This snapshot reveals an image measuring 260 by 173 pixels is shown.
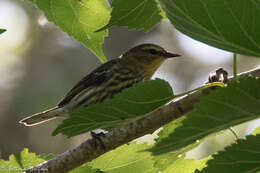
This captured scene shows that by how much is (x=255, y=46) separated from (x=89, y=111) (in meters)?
0.69

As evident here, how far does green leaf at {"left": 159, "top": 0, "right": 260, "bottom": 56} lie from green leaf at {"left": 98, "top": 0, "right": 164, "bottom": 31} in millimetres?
694

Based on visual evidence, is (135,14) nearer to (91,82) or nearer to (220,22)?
(220,22)

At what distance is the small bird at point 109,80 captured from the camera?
505 cm

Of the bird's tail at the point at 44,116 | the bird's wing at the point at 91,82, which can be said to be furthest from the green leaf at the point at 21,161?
the bird's wing at the point at 91,82

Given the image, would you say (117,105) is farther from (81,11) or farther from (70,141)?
(70,141)

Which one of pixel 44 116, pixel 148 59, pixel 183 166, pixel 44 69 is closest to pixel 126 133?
pixel 183 166

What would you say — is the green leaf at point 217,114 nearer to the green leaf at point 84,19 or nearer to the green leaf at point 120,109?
the green leaf at point 120,109

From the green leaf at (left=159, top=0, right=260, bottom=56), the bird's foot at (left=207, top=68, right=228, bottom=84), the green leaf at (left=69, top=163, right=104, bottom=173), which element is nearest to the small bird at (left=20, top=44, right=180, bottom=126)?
the green leaf at (left=69, top=163, right=104, bottom=173)

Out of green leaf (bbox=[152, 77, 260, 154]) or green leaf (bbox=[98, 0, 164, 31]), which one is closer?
green leaf (bbox=[152, 77, 260, 154])

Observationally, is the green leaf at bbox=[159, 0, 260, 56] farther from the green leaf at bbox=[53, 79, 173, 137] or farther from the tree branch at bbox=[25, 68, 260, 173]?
the tree branch at bbox=[25, 68, 260, 173]

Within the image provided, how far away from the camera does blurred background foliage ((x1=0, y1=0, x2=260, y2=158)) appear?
36.6ft

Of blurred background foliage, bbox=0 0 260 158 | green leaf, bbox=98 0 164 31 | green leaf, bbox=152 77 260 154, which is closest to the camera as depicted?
green leaf, bbox=152 77 260 154

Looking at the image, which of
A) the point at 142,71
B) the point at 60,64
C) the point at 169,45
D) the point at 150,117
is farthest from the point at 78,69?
the point at 150,117

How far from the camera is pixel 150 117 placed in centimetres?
215
